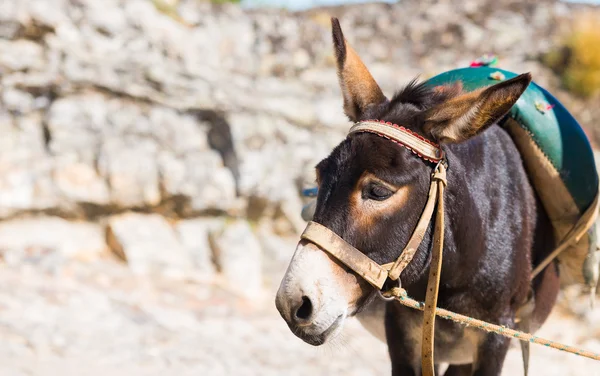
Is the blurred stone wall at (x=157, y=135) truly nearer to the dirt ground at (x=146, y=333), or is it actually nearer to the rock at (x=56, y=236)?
the rock at (x=56, y=236)

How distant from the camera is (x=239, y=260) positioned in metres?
6.12

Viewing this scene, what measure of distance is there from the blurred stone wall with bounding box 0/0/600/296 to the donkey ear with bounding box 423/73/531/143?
4.39m

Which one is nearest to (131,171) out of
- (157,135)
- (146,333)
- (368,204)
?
(157,135)

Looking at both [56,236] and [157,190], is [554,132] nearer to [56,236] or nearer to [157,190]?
[157,190]

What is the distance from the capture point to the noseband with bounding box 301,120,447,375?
162 cm

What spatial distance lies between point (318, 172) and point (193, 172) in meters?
4.61

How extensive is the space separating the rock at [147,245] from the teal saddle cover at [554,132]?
158 inches

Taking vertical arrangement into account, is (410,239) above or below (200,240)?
above

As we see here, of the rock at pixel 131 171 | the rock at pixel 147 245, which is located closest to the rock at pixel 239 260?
the rock at pixel 147 245

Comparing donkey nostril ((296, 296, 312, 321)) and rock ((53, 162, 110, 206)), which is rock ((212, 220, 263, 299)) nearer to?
rock ((53, 162, 110, 206))

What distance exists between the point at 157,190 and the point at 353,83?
14.4ft

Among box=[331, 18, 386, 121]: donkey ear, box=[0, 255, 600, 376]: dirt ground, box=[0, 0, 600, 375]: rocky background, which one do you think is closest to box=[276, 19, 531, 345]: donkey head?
box=[331, 18, 386, 121]: donkey ear

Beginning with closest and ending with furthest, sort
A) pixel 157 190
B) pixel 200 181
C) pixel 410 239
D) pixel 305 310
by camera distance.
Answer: pixel 305 310 → pixel 410 239 → pixel 157 190 → pixel 200 181

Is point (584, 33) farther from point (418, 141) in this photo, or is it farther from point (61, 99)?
A: point (418, 141)
